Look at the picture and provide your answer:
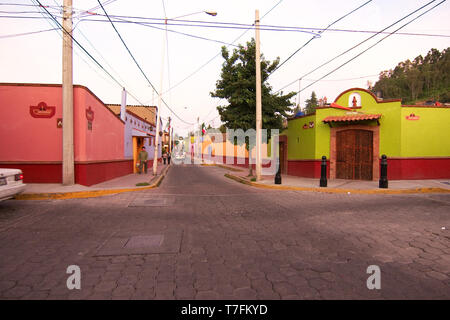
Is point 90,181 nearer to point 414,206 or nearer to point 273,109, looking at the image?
point 273,109

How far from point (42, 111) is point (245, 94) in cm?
911

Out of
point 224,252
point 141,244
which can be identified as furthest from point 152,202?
point 224,252

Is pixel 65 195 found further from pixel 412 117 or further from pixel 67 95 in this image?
pixel 412 117

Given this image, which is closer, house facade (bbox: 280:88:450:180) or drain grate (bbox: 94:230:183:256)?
drain grate (bbox: 94:230:183:256)

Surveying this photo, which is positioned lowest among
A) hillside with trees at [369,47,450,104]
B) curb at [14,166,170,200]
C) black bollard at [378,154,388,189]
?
curb at [14,166,170,200]

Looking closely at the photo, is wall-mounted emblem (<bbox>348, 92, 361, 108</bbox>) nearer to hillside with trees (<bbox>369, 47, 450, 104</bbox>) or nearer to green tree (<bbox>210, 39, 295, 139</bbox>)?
green tree (<bbox>210, 39, 295, 139</bbox>)

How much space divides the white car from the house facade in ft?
40.2

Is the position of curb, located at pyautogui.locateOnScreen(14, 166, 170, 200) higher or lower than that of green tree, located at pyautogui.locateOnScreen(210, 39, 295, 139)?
lower

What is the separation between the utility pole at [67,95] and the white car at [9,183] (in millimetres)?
2932

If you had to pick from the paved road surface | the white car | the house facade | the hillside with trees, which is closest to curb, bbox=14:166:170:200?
the paved road surface

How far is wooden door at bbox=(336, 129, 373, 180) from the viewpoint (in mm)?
12539

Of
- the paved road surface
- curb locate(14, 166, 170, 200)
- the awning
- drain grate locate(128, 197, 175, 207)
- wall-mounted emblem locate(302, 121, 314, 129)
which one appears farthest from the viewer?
wall-mounted emblem locate(302, 121, 314, 129)

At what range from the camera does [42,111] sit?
9750 millimetres

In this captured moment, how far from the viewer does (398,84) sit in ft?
249
